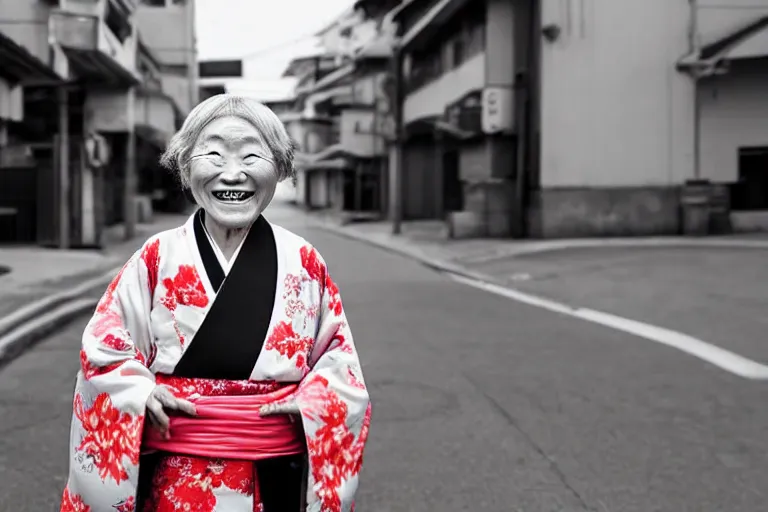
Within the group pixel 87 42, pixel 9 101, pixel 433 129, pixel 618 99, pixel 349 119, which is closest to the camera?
pixel 9 101

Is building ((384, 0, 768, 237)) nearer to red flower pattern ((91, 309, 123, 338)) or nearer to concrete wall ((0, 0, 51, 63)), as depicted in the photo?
concrete wall ((0, 0, 51, 63))

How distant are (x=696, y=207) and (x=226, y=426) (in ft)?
69.4

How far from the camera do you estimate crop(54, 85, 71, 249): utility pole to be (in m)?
20.0

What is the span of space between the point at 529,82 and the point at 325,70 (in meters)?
42.6

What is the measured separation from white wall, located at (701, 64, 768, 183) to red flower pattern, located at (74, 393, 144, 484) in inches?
865

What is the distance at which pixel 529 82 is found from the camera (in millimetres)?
22922

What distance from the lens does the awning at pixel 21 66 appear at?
14.3 m

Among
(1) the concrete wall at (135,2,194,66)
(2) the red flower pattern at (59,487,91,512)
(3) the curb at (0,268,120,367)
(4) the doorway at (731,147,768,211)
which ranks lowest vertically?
(3) the curb at (0,268,120,367)

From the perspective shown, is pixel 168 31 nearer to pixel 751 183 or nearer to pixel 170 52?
pixel 170 52

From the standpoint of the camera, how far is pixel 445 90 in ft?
98.1

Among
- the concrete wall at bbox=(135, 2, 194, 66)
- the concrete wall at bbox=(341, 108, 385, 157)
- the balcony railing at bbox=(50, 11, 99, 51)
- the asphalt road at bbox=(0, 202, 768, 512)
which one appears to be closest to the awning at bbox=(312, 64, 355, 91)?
the concrete wall at bbox=(341, 108, 385, 157)

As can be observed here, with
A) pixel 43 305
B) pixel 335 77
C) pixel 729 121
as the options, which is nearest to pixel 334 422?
pixel 43 305

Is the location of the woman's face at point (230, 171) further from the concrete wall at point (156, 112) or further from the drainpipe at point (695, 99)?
the concrete wall at point (156, 112)

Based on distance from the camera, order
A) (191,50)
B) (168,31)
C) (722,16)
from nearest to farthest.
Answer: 1. (722,16)
2. (168,31)
3. (191,50)
